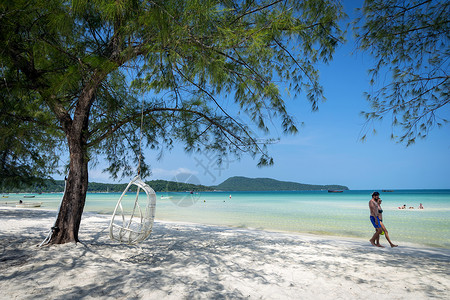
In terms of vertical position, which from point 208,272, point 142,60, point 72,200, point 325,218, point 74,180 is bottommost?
point 325,218

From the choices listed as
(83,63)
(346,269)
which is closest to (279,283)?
(346,269)

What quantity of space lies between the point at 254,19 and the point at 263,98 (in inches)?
37.9

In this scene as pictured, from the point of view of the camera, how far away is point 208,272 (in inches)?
130

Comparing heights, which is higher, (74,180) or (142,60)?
(142,60)

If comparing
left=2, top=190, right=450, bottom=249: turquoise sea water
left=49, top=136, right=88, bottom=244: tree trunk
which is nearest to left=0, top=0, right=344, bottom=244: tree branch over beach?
left=49, top=136, right=88, bottom=244: tree trunk

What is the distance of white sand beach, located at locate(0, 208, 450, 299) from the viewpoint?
8.53 feet

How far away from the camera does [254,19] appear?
3199 mm

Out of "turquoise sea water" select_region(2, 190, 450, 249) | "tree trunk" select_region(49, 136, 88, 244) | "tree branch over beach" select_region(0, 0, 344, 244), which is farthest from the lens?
"turquoise sea water" select_region(2, 190, 450, 249)

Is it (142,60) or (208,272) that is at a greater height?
(142,60)

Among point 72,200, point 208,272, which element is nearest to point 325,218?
point 208,272

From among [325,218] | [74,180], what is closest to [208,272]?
[74,180]

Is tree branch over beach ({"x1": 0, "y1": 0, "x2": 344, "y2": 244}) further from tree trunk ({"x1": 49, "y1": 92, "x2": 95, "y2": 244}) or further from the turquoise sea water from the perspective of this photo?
the turquoise sea water

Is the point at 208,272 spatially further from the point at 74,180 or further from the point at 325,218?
the point at 325,218

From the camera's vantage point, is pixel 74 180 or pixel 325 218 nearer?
pixel 74 180
